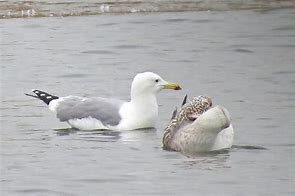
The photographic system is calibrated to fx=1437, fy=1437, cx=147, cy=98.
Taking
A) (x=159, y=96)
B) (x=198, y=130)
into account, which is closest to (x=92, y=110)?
(x=198, y=130)

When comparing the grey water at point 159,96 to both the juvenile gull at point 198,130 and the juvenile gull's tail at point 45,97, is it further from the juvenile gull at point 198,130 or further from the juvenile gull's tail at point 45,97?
the juvenile gull's tail at point 45,97

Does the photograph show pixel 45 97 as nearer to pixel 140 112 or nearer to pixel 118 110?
pixel 118 110

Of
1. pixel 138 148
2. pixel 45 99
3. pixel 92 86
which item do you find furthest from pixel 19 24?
pixel 138 148

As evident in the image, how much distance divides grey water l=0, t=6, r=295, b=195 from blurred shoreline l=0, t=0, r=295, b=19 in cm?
16

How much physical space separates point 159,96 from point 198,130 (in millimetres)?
3504

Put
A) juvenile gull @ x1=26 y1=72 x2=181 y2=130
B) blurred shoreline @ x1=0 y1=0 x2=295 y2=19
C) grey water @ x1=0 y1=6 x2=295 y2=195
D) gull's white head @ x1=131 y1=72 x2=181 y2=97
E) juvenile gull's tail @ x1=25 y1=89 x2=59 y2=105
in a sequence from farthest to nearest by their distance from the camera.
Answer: blurred shoreline @ x1=0 y1=0 x2=295 y2=19
juvenile gull's tail @ x1=25 y1=89 x2=59 y2=105
gull's white head @ x1=131 y1=72 x2=181 y2=97
juvenile gull @ x1=26 y1=72 x2=181 y2=130
grey water @ x1=0 y1=6 x2=295 y2=195

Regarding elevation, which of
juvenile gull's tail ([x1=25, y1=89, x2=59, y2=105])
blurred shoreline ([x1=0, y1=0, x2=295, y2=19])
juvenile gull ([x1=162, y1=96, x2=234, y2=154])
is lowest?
blurred shoreline ([x1=0, y1=0, x2=295, y2=19])

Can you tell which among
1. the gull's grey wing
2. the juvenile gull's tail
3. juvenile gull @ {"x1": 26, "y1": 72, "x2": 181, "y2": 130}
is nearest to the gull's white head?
juvenile gull @ {"x1": 26, "y1": 72, "x2": 181, "y2": 130}

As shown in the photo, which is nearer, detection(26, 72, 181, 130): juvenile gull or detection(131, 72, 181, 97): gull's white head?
detection(26, 72, 181, 130): juvenile gull

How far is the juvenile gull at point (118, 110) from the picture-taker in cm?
1404

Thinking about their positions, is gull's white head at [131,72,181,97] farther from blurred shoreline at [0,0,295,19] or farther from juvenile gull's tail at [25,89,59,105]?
blurred shoreline at [0,0,295,19]

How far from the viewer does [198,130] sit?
1277 cm

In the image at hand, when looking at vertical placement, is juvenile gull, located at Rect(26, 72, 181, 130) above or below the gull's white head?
below

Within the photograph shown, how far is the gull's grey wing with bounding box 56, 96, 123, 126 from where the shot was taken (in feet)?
46.1
